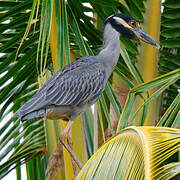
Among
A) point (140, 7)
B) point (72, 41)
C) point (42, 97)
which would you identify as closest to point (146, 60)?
point (140, 7)

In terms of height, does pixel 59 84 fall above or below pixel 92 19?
below

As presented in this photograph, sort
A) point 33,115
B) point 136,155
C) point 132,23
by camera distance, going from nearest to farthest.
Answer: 1. point 136,155
2. point 33,115
3. point 132,23

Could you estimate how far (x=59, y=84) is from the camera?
104 inches

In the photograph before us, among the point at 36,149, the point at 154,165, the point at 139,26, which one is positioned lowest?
the point at 36,149

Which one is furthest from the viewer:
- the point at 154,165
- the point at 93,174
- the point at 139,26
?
the point at 139,26

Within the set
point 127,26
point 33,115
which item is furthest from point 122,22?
point 33,115

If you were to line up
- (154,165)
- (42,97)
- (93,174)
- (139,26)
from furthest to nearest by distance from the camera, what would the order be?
(139,26) → (42,97) → (93,174) → (154,165)

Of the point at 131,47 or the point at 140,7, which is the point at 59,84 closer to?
the point at 131,47

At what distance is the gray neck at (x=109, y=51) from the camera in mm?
2789

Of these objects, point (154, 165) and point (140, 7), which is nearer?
point (154, 165)

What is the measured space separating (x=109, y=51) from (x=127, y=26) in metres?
0.22

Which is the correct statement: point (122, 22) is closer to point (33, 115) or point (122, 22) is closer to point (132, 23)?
point (132, 23)

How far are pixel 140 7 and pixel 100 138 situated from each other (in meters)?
0.94

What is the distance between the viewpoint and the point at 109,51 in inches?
111
